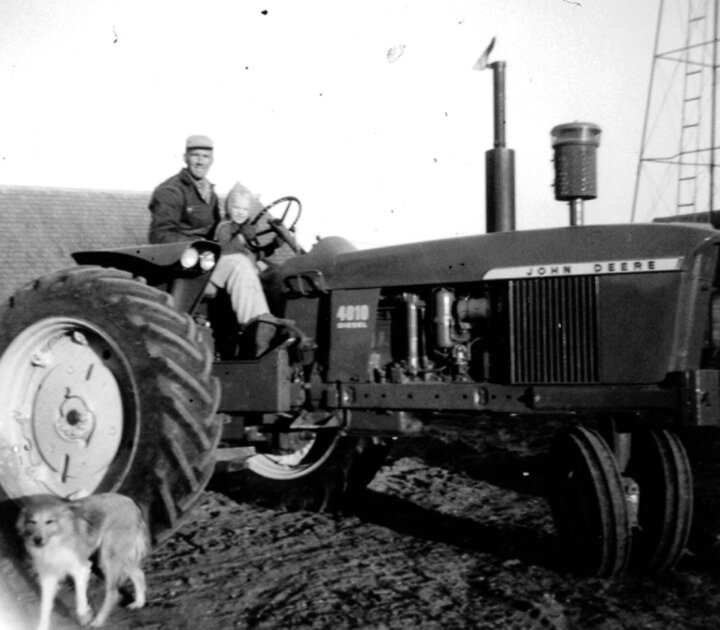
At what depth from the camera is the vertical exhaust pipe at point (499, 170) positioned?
17.0ft

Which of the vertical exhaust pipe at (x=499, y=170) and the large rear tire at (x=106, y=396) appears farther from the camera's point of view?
the vertical exhaust pipe at (x=499, y=170)

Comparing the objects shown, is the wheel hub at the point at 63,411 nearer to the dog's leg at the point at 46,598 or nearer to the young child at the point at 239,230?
the dog's leg at the point at 46,598

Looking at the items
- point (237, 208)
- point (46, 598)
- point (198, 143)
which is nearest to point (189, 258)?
point (237, 208)

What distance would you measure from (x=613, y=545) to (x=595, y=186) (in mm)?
1838

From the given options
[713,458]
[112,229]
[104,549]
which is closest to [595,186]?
[104,549]

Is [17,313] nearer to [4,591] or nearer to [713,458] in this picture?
[4,591]

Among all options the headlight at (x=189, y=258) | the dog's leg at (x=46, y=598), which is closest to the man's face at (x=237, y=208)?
the headlight at (x=189, y=258)

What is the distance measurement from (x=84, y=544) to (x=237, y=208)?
2.32 m

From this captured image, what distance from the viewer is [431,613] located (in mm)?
3207

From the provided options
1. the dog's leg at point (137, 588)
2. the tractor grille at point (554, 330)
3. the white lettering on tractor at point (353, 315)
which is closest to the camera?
the dog's leg at point (137, 588)

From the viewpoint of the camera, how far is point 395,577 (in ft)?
12.1

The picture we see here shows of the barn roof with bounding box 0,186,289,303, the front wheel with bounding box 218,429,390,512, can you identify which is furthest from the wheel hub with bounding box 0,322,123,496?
the barn roof with bounding box 0,186,289,303

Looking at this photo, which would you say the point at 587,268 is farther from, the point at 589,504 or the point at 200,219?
the point at 200,219

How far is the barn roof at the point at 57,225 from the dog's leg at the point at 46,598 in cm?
1500
